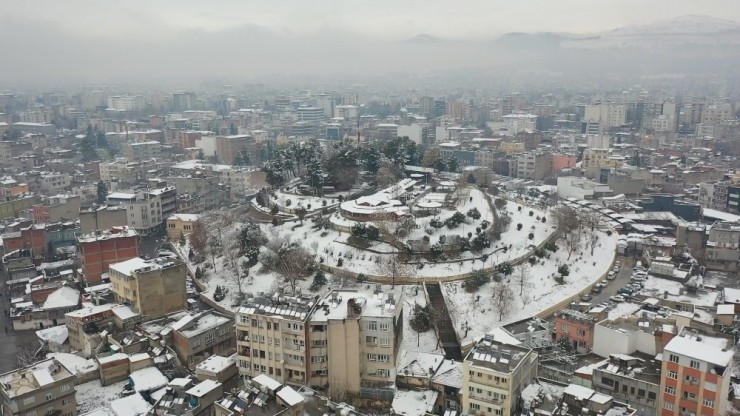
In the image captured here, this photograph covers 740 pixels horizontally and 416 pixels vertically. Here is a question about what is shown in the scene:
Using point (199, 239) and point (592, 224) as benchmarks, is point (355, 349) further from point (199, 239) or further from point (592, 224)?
Result: point (592, 224)

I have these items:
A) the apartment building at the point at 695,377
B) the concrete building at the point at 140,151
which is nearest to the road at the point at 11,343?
the apartment building at the point at 695,377

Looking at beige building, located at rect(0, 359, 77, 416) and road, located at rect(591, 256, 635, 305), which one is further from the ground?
beige building, located at rect(0, 359, 77, 416)

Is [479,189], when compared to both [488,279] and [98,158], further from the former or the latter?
[98,158]

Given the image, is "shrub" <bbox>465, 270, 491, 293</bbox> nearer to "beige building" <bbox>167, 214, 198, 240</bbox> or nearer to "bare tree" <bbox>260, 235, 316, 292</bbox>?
"bare tree" <bbox>260, 235, 316, 292</bbox>

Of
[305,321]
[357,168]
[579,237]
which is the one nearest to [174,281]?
[305,321]

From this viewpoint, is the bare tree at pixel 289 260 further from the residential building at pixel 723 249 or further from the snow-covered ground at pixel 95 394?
the residential building at pixel 723 249

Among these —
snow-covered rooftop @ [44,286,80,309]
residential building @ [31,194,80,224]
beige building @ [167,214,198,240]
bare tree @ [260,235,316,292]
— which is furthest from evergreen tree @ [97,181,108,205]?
bare tree @ [260,235,316,292]

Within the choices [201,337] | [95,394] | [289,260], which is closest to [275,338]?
[201,337]
